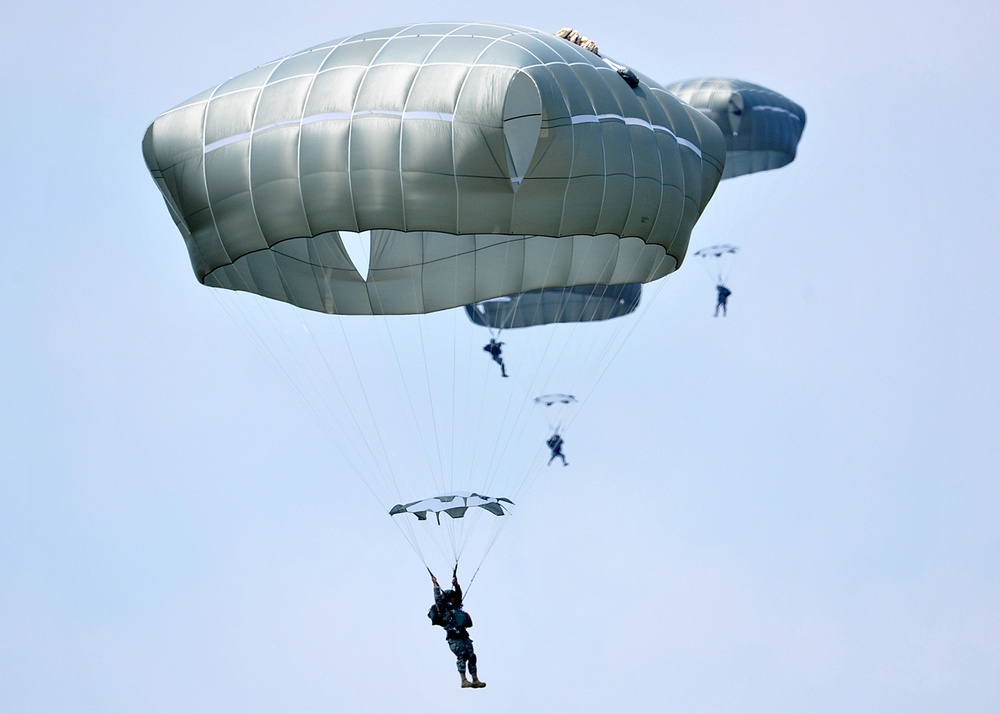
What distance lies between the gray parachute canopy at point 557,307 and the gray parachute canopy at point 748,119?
8.70m

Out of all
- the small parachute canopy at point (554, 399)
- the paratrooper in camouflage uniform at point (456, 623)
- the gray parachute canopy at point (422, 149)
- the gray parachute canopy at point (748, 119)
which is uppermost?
the gray parachute canopy at point (748, 119)

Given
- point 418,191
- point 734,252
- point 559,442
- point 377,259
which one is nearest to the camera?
point 418,191

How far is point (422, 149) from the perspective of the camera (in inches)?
864

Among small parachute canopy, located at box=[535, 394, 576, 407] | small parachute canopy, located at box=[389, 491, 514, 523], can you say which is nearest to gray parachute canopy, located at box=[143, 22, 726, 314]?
small parachute canopy, located at box=[389, 491, 514, 523]

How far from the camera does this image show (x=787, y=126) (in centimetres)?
4094

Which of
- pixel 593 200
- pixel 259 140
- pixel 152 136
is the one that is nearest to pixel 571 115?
pixel 593 200

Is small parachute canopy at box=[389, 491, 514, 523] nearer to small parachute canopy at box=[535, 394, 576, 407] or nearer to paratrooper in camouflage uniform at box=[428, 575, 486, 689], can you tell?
paratrooper in camouflage uniform at box=[428, 575, 486, 689]

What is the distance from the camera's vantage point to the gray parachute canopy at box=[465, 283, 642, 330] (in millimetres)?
32000

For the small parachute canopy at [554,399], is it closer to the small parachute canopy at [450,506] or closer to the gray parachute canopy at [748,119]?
the gray parachute canopy at [748,119]

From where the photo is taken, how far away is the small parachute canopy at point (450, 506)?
74.2 ft

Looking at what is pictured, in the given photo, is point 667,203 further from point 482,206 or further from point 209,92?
point 209,92

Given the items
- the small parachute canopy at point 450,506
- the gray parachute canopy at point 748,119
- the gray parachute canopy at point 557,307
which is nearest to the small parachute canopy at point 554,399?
the gray parachute canopy at point 557,307

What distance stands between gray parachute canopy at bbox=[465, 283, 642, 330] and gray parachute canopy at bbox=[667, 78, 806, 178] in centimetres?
870

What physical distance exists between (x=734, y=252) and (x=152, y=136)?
23832 millimetres
